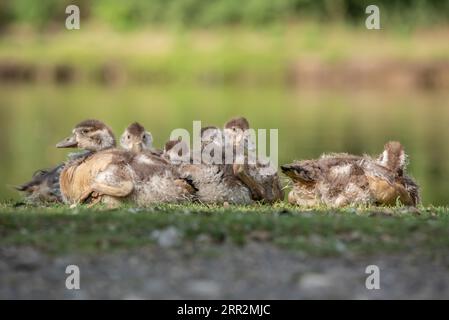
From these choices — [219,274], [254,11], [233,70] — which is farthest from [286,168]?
[254,11]

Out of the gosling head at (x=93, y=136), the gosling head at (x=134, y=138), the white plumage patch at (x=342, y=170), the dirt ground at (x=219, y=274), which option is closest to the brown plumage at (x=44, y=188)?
the gosling head at (x=93, y=136)

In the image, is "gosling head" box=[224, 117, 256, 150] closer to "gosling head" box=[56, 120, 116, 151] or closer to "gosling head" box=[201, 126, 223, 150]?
"gosling head" box=[201, 126, 223, 150]

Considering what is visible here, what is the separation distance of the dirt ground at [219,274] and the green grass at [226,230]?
150mm

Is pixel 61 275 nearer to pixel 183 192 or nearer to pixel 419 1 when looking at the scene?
pixel 183 192

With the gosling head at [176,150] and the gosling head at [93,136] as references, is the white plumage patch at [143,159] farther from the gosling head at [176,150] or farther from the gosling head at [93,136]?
the gosling head at [93,136]

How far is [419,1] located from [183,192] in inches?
2076

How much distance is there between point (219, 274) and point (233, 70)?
50781mm

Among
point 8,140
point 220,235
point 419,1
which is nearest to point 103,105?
point 8,140

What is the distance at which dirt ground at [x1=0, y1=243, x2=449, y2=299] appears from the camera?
25.2 ft

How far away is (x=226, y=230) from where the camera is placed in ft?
29.5

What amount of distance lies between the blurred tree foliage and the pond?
7.42 meters

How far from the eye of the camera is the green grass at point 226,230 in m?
8.62

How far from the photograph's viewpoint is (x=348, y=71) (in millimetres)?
54438
